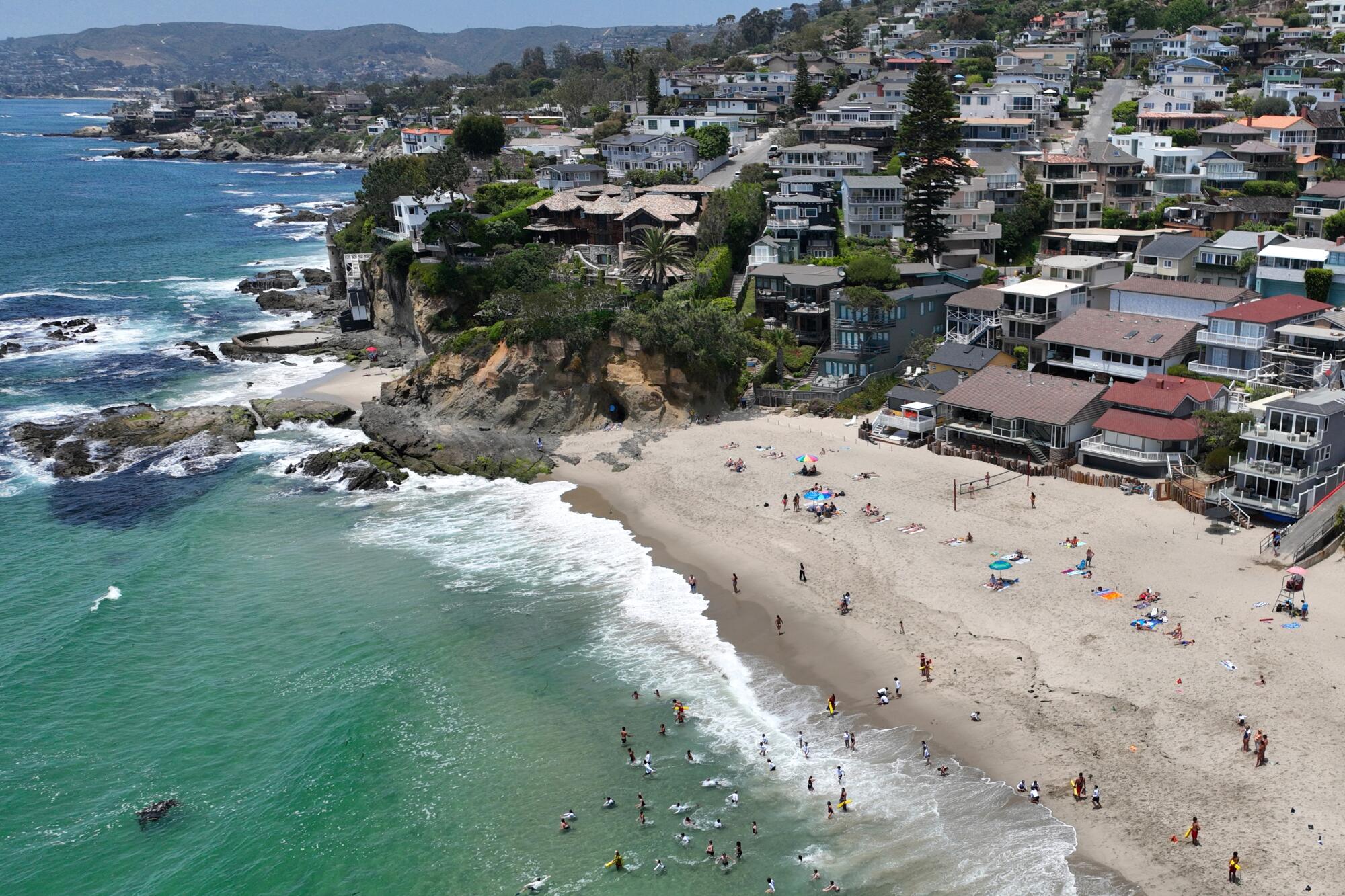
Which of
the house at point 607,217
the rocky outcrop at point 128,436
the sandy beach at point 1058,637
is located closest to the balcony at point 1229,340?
the sandy beach at point 1058,637

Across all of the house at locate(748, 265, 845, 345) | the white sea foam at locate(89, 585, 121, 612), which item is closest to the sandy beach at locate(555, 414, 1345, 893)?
the house at locate(748, 265, 845, 345)

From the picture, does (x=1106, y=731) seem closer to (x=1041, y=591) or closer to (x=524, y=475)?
(x=1041, y=591)

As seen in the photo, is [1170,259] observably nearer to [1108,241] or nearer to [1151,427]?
[1108,241]

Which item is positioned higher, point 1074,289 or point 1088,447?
point 1074,289

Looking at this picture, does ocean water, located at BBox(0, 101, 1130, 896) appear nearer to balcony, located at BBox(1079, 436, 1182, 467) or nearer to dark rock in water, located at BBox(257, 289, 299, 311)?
balcony, located at BBox(1079, 436, 1182, 467)

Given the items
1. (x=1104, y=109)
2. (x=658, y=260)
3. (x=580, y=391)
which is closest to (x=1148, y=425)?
(x=580, y=391)

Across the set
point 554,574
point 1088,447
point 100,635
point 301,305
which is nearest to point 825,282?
point 1088,447
